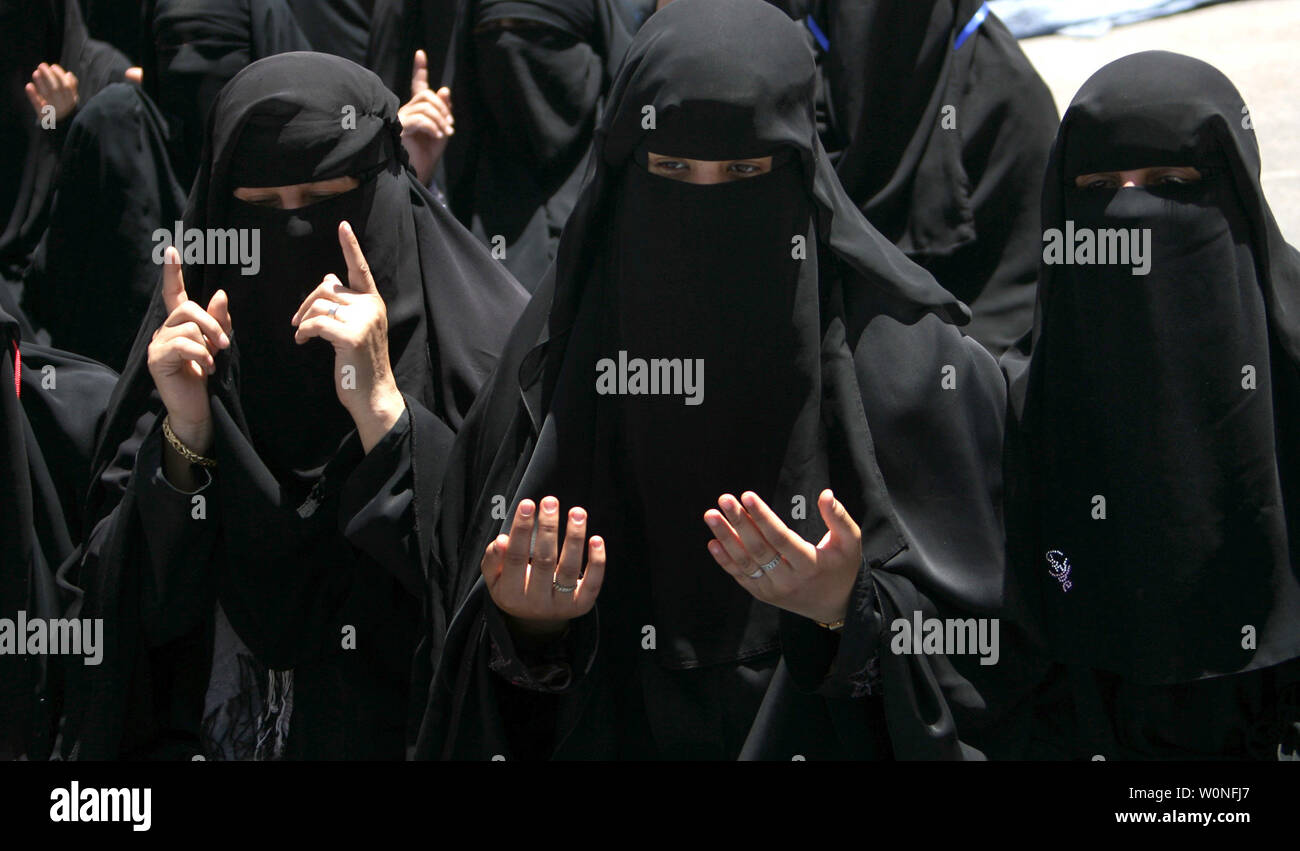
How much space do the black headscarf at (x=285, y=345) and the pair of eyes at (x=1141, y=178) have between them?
106cm

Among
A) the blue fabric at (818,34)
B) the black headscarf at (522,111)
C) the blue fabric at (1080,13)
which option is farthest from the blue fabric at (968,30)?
the blue fabric at (1080,13)

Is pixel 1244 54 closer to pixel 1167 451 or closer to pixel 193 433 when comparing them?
pixel 1167 451

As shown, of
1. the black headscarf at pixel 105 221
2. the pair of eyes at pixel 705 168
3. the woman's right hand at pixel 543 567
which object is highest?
the black headscarf at pixel 105 221

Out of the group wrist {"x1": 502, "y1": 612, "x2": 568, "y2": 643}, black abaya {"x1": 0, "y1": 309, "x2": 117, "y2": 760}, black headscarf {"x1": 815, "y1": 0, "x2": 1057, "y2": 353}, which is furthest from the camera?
black headscarf {"x1": 815, "y1": 0, "x2": 1057, "y2": 353}

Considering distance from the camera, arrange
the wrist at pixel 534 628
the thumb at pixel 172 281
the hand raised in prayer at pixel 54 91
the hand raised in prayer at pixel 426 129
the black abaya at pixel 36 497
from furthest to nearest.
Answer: the hand raised in prayer at pixel 54 91
the hand raised in prayer at pixel 426 129
the black abaya at pixel 36 497
the thumb at pixel 172 281
the wrist at pixel 534 628

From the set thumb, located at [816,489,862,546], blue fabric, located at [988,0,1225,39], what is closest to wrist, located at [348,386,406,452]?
thumb, located at [816,489,862,546]

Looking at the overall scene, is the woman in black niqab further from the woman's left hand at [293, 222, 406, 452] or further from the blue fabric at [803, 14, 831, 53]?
the blue fabric at [803, 14, 831, 53]

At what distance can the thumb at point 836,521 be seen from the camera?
7.11 feet

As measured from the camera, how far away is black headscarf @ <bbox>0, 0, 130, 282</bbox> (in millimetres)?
4238

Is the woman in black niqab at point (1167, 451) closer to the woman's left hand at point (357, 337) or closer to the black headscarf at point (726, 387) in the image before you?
the black headscarf at point (726, 387)

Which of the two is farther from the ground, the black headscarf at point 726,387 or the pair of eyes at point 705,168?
the pair of eyes at point 705,168

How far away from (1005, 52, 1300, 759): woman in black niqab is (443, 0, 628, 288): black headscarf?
1700mm
